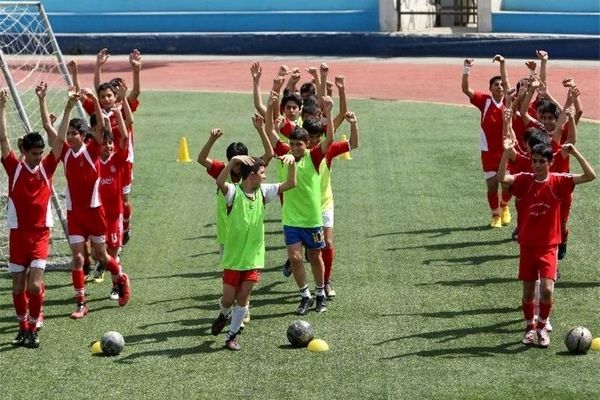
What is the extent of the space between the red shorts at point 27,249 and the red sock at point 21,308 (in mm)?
263

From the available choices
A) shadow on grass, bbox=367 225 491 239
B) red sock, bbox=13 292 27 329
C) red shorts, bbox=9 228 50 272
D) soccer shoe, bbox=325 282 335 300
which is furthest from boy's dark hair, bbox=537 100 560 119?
red sock, bbox=13 292 27 329

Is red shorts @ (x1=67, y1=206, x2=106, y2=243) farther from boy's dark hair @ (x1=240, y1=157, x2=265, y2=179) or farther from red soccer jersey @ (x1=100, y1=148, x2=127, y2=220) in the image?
boy's dark hair @ (x1=240, y1=157, x2=265, y2=179)

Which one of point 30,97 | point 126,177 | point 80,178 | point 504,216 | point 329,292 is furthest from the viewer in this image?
point 30,97

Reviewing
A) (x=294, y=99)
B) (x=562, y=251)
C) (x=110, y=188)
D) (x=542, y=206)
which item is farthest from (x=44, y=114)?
(x=562, y=251)

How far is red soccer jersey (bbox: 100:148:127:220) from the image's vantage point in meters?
14.1

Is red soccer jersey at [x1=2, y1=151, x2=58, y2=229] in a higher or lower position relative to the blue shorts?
higher

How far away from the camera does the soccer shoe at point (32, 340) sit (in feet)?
39.5

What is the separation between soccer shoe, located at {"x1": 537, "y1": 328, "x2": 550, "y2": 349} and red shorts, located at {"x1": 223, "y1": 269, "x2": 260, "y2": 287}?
2.70 m

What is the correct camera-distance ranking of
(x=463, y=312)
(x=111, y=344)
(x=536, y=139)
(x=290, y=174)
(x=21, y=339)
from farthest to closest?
1. (x=463, y=312)
2. (x=536, y=139)
3. (x=21, y=339)
4. (x=290, y=174)
5. (x=111, y=344)

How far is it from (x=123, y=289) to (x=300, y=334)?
8.47 feet

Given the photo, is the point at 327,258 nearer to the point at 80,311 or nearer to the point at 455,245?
the point at 80,311

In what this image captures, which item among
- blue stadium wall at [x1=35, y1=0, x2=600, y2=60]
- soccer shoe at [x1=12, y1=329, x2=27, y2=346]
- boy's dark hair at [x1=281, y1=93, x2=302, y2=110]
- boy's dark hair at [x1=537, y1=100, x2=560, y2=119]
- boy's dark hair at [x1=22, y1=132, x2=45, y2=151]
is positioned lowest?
blue stadium wall at [x1=35, y1=0, x2=600, y2=60]

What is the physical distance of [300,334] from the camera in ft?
38.4

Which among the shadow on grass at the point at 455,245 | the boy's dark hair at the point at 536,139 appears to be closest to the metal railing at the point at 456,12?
the shadow on grass at the point at 455,245
